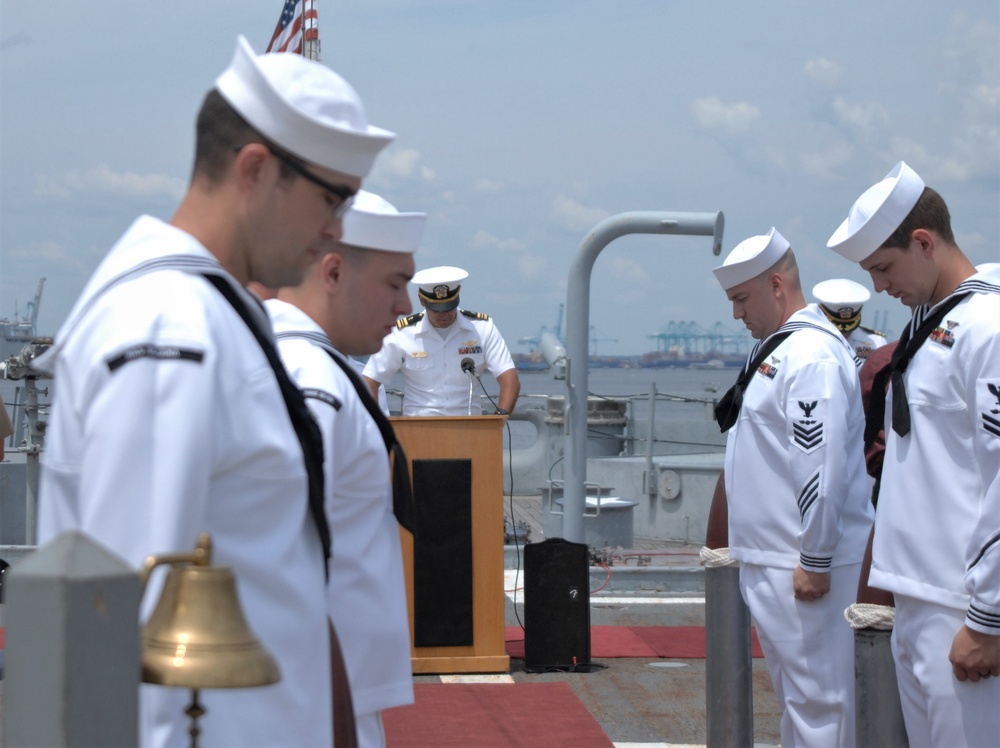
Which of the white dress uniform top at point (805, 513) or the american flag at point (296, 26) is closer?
the white dress uniform top at point (805, 513)

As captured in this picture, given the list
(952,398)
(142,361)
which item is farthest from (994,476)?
(142,361)

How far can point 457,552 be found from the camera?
747 centimetres

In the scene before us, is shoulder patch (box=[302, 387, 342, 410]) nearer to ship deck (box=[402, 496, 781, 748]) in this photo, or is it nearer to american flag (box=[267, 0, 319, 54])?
ship deck (box=[402, 496, 781, 748])

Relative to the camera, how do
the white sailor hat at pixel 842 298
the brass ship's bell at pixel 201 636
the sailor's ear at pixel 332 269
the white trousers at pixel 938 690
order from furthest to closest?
the white sailor hat at pixel 842 298
the white trousers at pixel 938 690
the sailor's ear at pixel 332 269
the brass ship's bell at pixel 201 636

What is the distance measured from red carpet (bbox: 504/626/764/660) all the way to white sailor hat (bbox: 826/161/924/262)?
165 inches

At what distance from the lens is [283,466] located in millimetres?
1834

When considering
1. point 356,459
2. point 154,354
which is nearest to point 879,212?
point 356,459

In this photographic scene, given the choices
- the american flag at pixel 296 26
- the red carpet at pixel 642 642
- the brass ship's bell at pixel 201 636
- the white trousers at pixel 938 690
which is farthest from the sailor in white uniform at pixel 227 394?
the american flag at pixel 296 26

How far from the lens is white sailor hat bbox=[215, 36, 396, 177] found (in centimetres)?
191

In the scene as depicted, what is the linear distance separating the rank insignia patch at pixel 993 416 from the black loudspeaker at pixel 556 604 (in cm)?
425

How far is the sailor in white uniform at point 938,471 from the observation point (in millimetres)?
3361

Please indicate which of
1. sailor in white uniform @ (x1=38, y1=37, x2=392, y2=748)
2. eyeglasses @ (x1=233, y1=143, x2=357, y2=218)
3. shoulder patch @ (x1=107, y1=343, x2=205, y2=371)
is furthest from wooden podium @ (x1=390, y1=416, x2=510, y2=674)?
shoulder patch @ (x1=107, y1=343, x2=205, y2=371)

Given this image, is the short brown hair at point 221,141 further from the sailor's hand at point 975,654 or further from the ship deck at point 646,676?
the ship deck at point 646,676

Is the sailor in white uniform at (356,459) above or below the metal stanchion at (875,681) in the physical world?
above
